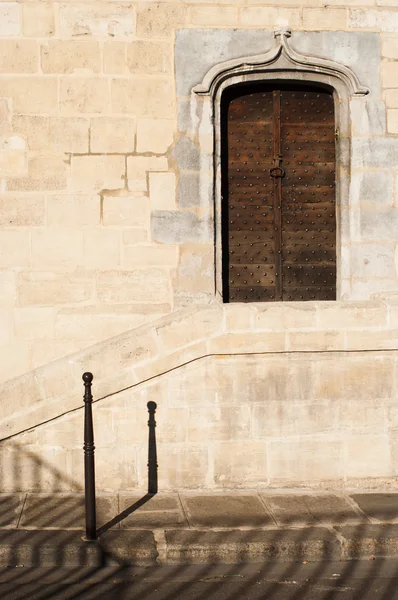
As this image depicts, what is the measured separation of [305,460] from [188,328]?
157cm

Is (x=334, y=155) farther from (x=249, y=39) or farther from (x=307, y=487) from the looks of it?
(x=307, y=487)

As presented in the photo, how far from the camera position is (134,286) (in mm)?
9227

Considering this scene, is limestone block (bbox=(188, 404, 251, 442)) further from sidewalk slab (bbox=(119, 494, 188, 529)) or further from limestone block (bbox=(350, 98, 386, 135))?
limestone block (bbox=(350, 98, 386, 135))

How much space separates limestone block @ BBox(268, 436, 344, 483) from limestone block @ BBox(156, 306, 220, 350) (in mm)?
1158

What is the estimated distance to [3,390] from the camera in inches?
289

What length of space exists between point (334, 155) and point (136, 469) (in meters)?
4.61

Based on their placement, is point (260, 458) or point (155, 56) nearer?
point (260, 458)

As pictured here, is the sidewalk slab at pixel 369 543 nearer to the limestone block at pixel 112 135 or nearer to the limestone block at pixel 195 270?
the limestone block at pixel 195 270

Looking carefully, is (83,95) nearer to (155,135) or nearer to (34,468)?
(155,135)

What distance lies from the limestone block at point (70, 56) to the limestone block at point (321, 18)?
7.62ft

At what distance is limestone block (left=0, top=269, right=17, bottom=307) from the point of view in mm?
9055

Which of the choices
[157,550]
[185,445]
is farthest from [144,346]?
[157,550]

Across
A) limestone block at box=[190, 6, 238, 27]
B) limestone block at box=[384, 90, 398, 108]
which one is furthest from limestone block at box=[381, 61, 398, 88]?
limestone block at box=[190, 6, 238, 27]

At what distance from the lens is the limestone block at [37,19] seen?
908cm
